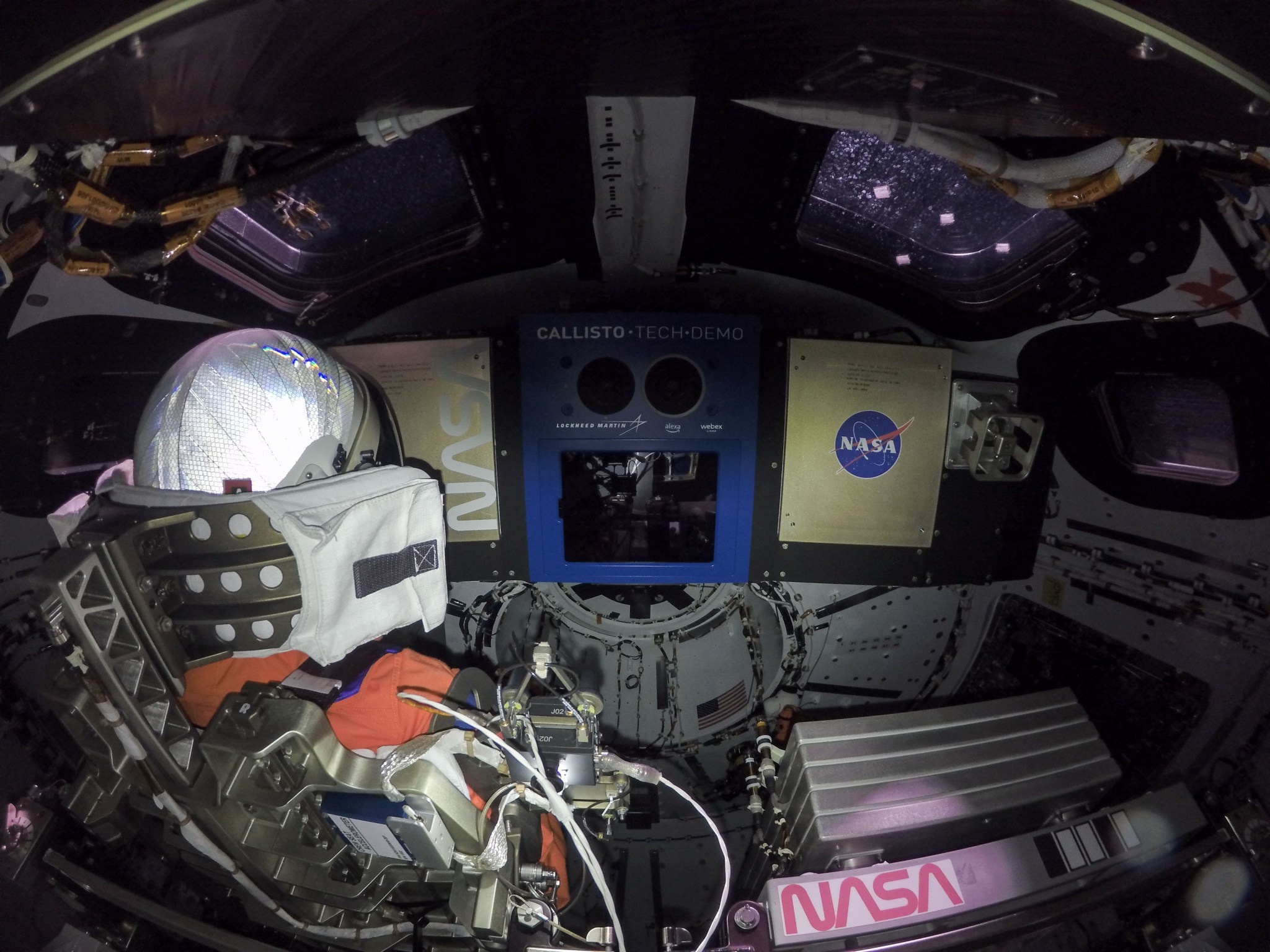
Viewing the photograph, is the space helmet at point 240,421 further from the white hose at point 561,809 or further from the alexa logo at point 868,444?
the alexa logo at point 868,444

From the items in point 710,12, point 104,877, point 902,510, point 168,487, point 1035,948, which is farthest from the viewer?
point 902,510

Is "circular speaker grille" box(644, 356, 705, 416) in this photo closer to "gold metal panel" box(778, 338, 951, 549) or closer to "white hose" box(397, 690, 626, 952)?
"gold metal panel" box(778, 338, 951, 549)

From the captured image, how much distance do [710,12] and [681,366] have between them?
62.2 inches

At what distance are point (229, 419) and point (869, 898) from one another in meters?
2.25

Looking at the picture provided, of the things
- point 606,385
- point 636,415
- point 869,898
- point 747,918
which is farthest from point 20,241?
point 869,898

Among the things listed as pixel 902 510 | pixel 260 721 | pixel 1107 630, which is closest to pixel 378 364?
pixel 260 721

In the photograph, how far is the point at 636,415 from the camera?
2512mm

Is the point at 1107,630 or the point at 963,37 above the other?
the point at 963,37

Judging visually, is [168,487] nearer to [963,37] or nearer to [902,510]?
[963,37]

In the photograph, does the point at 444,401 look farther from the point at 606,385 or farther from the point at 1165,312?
the point at 1165,312

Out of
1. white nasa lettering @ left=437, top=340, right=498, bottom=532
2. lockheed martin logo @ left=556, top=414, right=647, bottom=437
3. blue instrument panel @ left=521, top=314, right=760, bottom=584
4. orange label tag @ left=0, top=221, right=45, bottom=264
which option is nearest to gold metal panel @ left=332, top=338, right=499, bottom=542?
white nasa lettering @ left=437, top=340, right=498, bottom=532

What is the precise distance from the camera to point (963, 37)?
94 cm

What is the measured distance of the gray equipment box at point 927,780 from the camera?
6.57 feet

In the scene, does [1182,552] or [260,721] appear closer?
[260,721]
